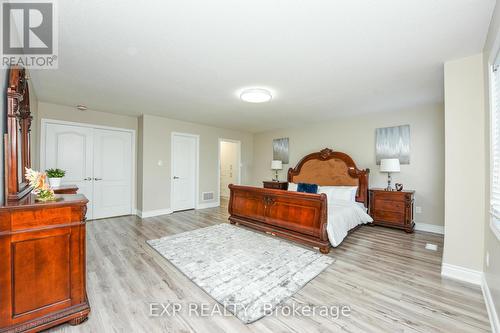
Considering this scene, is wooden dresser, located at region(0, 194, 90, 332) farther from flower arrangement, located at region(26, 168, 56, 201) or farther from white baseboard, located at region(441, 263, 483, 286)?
white baseboard, located at region(441, 263, 483, 286)

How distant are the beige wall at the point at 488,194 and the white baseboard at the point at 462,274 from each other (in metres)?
0.20

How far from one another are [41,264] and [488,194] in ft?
12.4

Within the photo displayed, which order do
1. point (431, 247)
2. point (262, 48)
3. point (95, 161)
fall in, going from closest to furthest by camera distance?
point (262, 48) → point (431, 247) → point (95, 161)

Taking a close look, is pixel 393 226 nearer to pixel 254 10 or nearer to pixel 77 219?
pixel 254 10

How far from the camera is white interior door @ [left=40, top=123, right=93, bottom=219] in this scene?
418 cm

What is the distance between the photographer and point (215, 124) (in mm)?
5980

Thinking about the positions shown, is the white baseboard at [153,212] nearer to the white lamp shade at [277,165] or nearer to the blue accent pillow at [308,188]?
the white lamp shade at [277,165]

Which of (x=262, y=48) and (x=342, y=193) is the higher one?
(x=262, y=48)

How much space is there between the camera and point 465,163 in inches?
88.1

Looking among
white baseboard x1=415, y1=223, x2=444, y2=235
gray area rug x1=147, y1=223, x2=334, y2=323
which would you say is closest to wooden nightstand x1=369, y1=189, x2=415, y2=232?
white baseboard x1=415, y1=223, x2=444, y2=235

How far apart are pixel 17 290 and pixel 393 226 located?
5.08 m

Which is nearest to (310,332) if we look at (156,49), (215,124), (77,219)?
(77,219)

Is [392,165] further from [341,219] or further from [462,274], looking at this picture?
[462,274]

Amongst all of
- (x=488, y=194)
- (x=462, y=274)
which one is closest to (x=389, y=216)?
(x=462, y=274)
